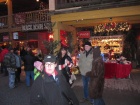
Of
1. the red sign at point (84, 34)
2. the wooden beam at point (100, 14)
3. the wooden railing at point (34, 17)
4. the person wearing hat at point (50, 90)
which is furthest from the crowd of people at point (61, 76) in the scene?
the wooden railing at point (34, 17)

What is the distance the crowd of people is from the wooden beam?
3.22m

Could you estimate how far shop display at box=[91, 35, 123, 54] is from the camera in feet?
55.3

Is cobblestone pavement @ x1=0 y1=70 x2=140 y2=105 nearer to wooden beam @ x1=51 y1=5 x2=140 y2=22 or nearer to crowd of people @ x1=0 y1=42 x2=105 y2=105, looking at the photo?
crowd of people @ x1=0 y1=42 x2=105 y2=105


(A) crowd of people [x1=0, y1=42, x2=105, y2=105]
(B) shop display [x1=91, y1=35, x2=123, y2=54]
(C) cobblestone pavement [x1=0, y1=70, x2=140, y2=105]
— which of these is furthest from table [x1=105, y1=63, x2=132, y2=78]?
(B) shop display [x1=91, y1=35, x2=123, y2=54]

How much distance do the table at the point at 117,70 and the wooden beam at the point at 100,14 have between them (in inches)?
102

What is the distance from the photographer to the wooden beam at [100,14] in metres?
10.5

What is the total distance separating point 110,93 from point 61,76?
554cm

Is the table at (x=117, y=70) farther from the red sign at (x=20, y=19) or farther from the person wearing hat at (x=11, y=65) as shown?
the red sign at (x=20, y=19)

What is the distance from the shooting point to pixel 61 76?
337 centimetres

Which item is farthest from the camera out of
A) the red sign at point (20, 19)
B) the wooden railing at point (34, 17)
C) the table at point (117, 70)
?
the red sign at point (20, 19)

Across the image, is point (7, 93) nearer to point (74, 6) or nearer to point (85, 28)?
point (74, 6)

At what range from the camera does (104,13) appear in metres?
11.2

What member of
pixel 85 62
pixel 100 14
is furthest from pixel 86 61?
pixel 100 14

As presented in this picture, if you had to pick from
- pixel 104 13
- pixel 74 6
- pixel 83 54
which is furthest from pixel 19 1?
pixel 83 54
